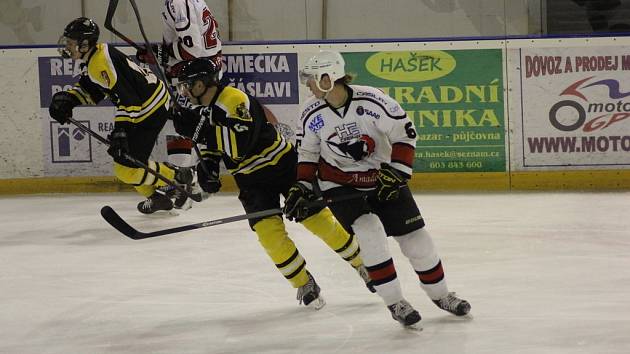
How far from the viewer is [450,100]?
21.7ft

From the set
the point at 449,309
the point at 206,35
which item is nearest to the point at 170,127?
the point at 206,35

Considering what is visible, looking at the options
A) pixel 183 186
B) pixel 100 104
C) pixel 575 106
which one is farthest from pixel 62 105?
pixel 575 106

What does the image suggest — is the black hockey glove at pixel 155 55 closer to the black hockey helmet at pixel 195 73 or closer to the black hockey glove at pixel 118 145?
the black hockey glove at pixel 118 145

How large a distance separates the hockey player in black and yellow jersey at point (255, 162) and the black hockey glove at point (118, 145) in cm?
166

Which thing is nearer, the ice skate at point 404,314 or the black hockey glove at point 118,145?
the ice skate at point 404,314

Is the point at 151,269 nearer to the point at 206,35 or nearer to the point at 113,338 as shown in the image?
the point at 113,338

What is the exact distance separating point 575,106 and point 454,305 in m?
3.33

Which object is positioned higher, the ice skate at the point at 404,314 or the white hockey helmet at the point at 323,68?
the white hockey helmet at the point at 323,68

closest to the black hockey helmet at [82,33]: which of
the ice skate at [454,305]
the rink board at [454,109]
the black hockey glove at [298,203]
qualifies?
the rink board at [454,109]

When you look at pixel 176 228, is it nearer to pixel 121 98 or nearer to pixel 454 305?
pixel 454 305

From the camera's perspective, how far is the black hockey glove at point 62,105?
562 centimetres

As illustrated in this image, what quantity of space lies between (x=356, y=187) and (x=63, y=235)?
2.43m

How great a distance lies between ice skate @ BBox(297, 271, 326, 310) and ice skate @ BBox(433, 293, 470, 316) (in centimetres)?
47

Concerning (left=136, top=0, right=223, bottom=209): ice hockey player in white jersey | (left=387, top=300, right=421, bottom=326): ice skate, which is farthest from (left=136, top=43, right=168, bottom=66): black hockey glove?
(left=387, top=300, right=421, bottom=326): ice skate
